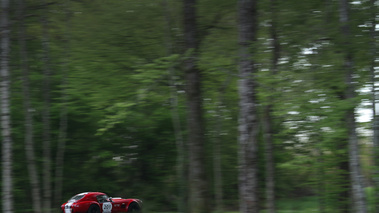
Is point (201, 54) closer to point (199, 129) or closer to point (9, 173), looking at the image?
point (199, 129)

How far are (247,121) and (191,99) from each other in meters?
4.20

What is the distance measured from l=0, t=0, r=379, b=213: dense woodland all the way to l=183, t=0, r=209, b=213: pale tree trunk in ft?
0.10

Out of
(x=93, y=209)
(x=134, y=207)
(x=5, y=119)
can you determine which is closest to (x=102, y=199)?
(x=93, y=209)

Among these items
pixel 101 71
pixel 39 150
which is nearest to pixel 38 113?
pixel 39 150

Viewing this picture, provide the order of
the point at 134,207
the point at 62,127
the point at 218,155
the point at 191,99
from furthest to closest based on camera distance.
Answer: the point at 218,155, the point at 134,207, the point at 62,127, the point at 191,99

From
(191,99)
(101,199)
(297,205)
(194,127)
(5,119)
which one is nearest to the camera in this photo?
(5,119)

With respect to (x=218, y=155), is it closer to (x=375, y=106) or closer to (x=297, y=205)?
(x=297, y=205)

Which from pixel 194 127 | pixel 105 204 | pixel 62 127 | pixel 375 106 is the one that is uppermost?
pixel 375 106

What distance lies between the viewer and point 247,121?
8641mm

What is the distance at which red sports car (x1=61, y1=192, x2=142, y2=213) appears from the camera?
14.5m

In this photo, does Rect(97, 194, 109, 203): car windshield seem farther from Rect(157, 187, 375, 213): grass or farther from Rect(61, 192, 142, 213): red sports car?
Rect(157, 187, 375, 213): grass

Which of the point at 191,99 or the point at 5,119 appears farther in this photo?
the point at 191,99

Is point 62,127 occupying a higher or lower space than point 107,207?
higher

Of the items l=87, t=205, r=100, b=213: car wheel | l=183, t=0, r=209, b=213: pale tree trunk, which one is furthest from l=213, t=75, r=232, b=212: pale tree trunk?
l=87, t=205, r=100, b=213: car wheel
